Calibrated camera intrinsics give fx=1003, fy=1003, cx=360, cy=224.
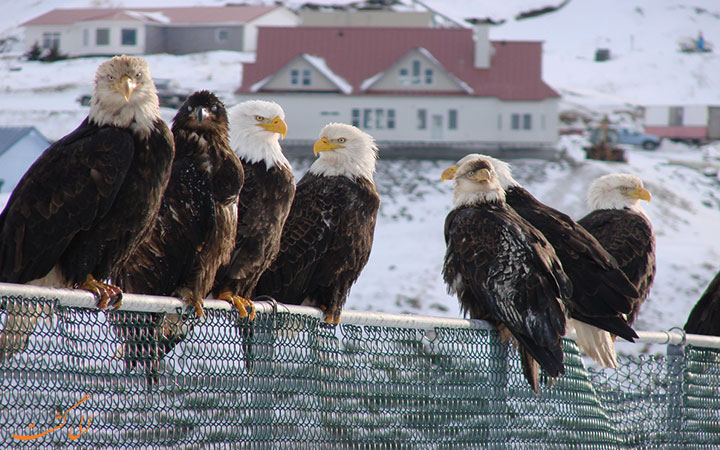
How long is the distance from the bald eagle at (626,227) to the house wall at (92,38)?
55.5m

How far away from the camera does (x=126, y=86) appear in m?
3.88

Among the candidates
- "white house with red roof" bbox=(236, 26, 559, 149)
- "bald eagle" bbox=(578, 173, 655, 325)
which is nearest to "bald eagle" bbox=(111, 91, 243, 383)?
"bald eagle" bbox=(578, 173, 655, 325)

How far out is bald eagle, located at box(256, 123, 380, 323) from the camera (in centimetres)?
551

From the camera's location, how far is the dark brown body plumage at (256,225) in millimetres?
4789

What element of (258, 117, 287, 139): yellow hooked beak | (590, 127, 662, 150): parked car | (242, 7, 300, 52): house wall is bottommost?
(590, 127, 662, 150): parked car

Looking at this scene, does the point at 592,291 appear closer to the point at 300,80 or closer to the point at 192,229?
the point at 192,229

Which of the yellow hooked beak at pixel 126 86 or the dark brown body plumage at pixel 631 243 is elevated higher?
the yellow hooked beak at pixel 126 86

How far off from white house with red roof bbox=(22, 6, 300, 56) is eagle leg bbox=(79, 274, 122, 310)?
195ft

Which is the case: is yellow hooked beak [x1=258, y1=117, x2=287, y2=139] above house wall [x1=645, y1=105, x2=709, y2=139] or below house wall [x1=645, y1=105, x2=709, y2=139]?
above

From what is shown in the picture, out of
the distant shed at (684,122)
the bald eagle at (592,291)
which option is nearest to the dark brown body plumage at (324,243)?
the bald eagle at (592,291)

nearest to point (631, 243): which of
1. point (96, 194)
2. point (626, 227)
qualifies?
point (626, 227)

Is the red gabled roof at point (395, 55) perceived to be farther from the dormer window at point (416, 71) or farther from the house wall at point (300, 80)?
the dormer window at point (416, 71)

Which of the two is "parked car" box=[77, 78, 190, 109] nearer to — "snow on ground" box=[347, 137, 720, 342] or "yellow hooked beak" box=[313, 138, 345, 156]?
"snow on ground" box=[347, 137, 720, 342]

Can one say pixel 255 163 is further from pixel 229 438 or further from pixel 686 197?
pixel 686 197
